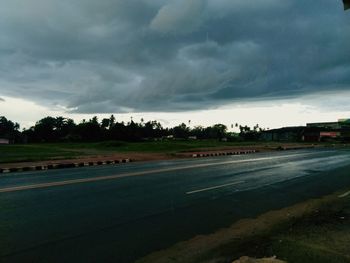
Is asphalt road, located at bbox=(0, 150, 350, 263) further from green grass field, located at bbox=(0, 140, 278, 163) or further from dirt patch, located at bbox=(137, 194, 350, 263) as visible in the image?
green grass field, located at bbox=(0, 140, 278, 163)

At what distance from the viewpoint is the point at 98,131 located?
412 ft

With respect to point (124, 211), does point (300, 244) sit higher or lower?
lower

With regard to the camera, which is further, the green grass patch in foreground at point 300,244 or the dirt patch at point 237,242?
the dirt patch at point 237,242

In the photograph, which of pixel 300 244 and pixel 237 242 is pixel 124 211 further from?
pixel 300 244

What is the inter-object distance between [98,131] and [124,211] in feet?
388

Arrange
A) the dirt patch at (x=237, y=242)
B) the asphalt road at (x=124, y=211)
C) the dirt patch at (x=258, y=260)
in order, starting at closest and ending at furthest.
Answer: the dirt patch at (x=258, y=260)
the dirt patch at (x=237, y=242)
the asphalt road at (x=124, y=211)

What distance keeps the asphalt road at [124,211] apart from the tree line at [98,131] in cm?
10756

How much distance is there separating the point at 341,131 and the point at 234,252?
516 ft

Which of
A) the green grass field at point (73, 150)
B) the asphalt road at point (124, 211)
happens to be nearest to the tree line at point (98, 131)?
the green grass field at point (73, 150)

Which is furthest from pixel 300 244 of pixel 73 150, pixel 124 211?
pixel 73 150

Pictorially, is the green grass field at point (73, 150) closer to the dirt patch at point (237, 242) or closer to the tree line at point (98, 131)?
the dirt patch at point (237, 242)

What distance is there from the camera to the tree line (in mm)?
124188

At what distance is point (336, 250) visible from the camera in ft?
20.6

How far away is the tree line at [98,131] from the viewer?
12419 cm
